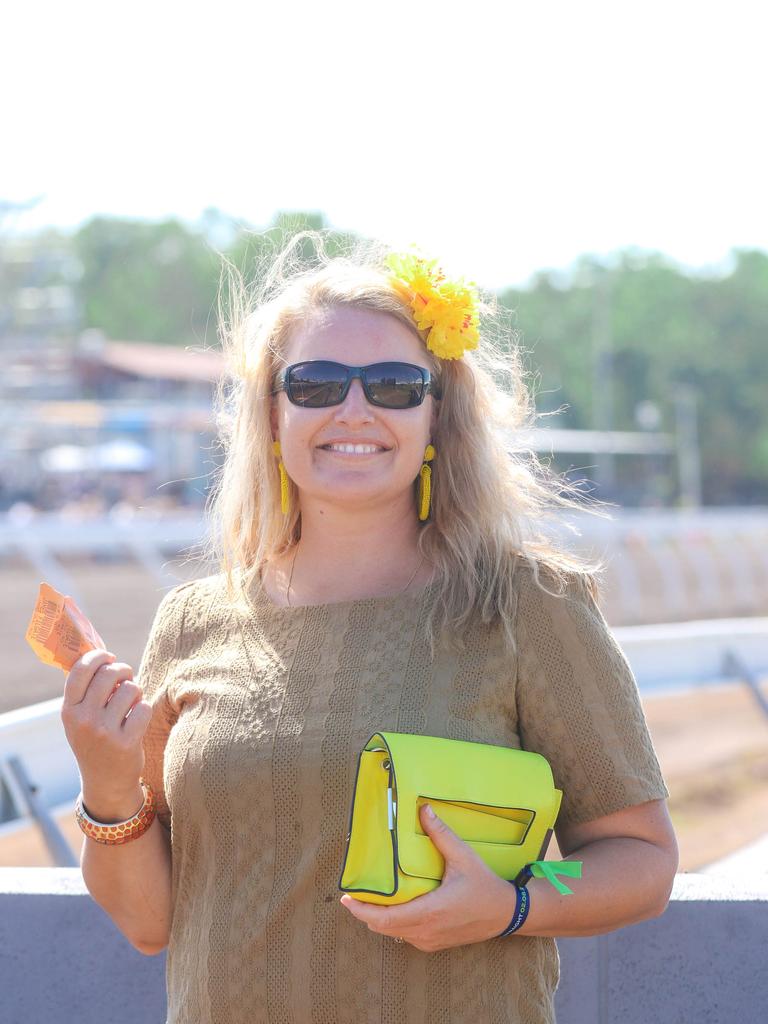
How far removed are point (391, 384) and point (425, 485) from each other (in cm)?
21

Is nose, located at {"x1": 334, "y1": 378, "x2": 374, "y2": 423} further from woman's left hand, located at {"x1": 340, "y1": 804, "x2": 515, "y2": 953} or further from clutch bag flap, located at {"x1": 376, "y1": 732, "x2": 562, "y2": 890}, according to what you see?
woman's left hand, located at {"x1": 340, "y1": 804, "x2": 515, "y2": 953}

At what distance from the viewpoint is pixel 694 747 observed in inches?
347

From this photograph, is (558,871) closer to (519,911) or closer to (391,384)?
(519,911)

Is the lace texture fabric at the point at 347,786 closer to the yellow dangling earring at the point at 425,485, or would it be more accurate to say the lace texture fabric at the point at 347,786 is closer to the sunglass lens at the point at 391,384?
the yellow dangling earring at the point at 425,485

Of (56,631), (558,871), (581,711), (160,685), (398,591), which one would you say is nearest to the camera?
(558,871)

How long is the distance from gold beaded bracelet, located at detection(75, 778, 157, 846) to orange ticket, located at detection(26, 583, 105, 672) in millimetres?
251

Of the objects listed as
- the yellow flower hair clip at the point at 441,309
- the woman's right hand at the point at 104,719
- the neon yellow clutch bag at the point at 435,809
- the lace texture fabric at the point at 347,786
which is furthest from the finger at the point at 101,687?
the yellow flower hair clip at the point at 441,309

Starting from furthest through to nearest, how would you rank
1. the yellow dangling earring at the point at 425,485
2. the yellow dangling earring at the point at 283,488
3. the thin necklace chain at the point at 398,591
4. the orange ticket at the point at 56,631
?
the yellow dangling earring at the point at 283,488, the yellow dangling earring at the point at 425,485, the thin necklace chain at the point at 398,591, the orange ticket at the point at 56,631

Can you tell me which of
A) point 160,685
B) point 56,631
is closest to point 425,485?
point 160,685

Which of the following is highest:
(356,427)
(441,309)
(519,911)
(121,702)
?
(441,309)

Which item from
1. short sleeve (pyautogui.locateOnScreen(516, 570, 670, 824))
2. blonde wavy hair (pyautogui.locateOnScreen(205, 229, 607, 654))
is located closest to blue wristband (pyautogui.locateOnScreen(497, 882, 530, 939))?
short sleeve (pyautogui.locateOnScreen(516, 570, 670, 824))

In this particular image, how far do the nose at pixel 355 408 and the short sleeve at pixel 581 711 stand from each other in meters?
0.48

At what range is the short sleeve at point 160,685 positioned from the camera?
8.32 ft

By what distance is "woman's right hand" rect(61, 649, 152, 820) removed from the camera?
2266 mm
